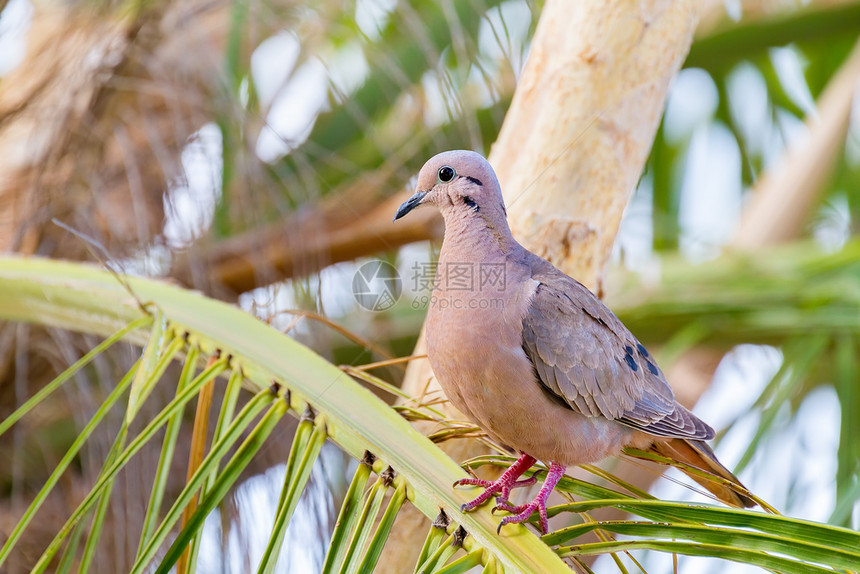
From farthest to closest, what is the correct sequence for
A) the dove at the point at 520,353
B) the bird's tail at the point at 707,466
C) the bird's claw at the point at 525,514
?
the bird's tail at the point at 707,466
the dove at the point at 520,353
the bird's claw at the point at 525,514

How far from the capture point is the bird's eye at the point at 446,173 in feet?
5.28

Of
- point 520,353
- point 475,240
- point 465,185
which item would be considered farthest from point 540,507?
point 465,185

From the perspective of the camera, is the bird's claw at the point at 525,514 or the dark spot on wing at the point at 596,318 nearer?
the bird's claw at the point at 525,514

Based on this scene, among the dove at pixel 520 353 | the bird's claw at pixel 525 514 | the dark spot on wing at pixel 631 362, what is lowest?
the bird's claw at pixel 525 514

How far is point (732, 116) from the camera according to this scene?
4.55m

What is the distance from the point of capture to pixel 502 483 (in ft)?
4.82

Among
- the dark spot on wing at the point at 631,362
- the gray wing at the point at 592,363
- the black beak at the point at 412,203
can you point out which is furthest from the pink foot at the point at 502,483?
the black beak at the point at 412,203

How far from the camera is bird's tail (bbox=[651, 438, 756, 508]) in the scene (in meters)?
1.71

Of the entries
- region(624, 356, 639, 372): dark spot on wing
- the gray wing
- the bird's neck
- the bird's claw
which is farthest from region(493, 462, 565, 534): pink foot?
the bird's neck

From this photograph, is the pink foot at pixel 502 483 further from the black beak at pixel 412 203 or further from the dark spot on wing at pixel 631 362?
the black beak at pixel 412 203

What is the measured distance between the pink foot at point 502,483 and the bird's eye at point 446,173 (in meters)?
0.62

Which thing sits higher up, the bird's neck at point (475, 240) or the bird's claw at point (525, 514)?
the bird's neck at point (475, 240)

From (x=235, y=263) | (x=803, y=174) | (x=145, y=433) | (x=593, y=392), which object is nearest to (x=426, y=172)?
(x=593, y=392)

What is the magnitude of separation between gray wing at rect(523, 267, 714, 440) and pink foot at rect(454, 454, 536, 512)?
185 mm
